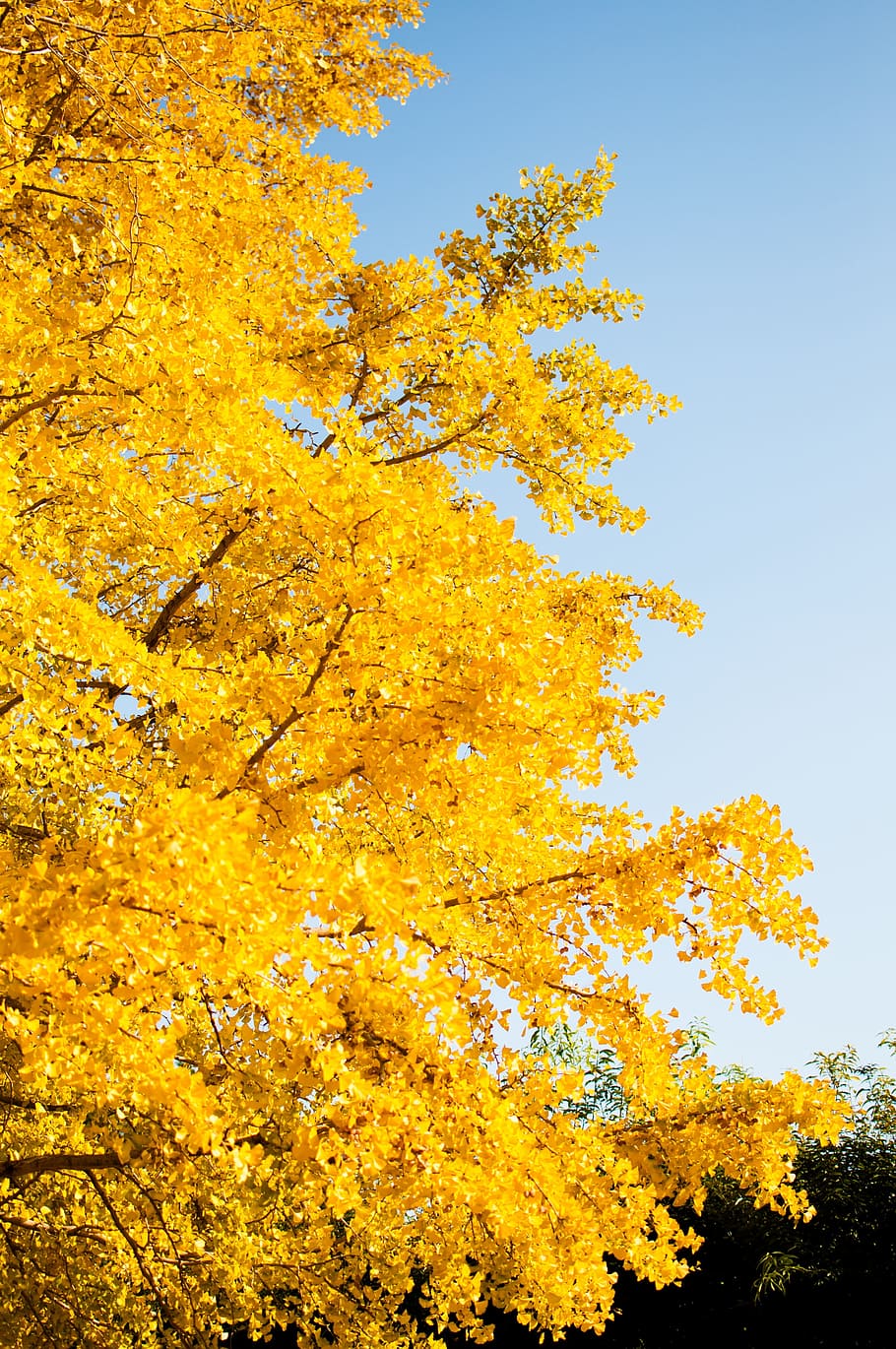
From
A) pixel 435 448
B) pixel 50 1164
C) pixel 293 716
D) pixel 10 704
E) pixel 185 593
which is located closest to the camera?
pixel 293 716

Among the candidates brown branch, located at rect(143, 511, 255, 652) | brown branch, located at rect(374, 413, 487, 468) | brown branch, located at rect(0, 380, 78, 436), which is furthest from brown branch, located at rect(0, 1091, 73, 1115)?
brown branch, located at rect(374, 413, 487, 468)

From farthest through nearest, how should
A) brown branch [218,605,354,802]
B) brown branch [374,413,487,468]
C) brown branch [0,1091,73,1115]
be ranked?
brown branch [374,413,487,468]
brown branch [0,1091,73,1115]
brown branch [218,605,354,802]

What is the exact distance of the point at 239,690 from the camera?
351 centimetres

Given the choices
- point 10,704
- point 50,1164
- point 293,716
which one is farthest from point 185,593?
point 50,1164

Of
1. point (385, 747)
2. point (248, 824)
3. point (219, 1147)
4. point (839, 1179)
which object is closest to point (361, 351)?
point (385, 747)

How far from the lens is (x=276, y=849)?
3.31 metres

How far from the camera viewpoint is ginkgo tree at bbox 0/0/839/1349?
247cm

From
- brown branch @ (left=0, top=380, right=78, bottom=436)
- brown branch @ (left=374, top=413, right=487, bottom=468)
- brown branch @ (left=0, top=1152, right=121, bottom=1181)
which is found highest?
Result: brown branch @ (left=374, top=413, right=487, bottom=468)

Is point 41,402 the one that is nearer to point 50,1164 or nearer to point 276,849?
point 276,849

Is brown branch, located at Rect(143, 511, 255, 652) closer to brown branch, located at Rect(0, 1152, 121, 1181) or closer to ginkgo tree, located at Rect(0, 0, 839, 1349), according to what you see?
ginkgo tree, located at Rect(0, 0, 839, 1349)

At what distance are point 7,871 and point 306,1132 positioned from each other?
4.84 ft

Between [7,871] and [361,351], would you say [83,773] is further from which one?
[361,351]

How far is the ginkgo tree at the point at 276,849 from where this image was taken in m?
2.47

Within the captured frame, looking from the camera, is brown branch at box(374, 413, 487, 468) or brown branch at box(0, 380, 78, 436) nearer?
brown branch at box(0, 380, 78, 436)
